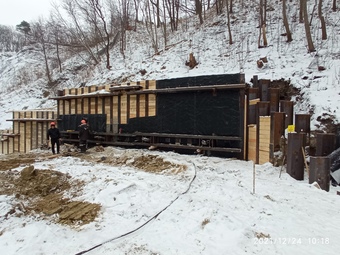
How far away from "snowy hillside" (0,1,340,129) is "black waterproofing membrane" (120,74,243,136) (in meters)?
2.16

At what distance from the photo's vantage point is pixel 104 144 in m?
11.0

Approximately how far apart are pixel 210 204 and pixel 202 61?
40.5ft

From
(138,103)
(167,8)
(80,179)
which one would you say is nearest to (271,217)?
(80,179)

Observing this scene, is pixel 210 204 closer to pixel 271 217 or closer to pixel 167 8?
pixel 271 217

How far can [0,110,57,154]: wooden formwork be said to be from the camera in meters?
13.8

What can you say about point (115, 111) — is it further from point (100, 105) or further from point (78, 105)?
point (78, 105)

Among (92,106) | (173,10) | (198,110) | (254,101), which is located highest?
(173,10)

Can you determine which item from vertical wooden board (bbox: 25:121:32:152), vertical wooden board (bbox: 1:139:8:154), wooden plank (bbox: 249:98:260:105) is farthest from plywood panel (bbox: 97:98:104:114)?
vertical wooden board (bbox: 1:139:8:154)

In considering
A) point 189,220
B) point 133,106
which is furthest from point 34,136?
point 189,220

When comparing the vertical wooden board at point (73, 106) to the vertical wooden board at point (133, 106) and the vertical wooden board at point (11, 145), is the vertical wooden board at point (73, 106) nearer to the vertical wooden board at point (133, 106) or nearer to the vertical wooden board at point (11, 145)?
the vertical wooden board at point (133, 106)

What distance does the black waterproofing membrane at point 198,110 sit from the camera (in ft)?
26.4

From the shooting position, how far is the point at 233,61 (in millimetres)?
14203

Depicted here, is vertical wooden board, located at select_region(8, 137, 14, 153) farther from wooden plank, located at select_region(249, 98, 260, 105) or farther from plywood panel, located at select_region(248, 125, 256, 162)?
wooden plank, located at select_region(249, 98, 260, 105)

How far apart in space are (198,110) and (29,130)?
35.8ft
